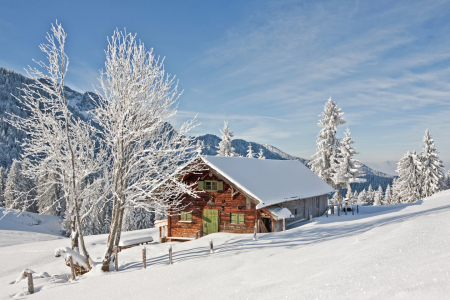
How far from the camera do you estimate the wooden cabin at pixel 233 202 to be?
60.9 ft

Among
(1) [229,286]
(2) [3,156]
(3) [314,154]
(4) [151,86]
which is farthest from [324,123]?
(2) [3,156]

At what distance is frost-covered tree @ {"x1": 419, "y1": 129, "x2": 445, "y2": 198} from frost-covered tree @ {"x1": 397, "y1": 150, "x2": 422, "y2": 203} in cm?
88

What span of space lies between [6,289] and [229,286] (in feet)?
35.7

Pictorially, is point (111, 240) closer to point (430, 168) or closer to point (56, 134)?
point (56, 134)

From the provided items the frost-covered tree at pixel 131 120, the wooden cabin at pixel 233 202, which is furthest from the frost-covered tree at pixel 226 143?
the frost-covered tree at pixel 131 120

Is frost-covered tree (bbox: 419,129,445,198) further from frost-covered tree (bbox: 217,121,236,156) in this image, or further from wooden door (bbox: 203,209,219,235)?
wooden door (bbox: 203,209,219,235)

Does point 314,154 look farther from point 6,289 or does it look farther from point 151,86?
point 6,289

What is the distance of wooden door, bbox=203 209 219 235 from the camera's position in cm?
2005

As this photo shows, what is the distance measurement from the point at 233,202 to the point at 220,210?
1.28 meters

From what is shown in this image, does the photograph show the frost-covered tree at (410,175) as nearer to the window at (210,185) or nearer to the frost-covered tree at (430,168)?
the frost-covered tree at (430,168)

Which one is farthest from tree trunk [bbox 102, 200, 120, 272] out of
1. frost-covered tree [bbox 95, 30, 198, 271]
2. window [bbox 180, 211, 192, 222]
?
window [bbox 180, 211, 192, 222]

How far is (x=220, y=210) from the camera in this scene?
20016 millimetres

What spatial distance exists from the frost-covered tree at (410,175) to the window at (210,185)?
3891cm

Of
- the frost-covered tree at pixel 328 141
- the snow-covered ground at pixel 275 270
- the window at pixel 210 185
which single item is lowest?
the snow-covered ground at pixel 275 270
